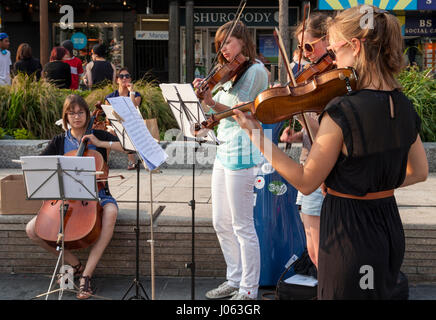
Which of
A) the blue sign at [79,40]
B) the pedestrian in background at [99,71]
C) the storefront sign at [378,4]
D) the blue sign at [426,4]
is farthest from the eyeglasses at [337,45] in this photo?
the blue sign at [79,40]

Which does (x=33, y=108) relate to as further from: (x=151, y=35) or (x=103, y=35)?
(x=103, y=35)

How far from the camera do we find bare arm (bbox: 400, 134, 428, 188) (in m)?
2.19

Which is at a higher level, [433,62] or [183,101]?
[433,62]

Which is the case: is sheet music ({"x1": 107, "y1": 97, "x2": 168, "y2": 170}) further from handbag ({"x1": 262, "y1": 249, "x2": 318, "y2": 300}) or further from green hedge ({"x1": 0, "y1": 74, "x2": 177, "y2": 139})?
green hedge ({"x1": 0, "y1": 74, "x2": 177, "y2": 139})

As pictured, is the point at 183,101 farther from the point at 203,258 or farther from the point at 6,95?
the point at 6,95

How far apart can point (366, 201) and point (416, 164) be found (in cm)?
32

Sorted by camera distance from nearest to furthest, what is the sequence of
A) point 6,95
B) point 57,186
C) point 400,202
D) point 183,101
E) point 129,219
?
point 183,101 < point 57,186 < point 129,219 < point 400,202 < point 6,95

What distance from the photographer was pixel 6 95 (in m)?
8.11

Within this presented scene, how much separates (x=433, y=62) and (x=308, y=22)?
1239cm

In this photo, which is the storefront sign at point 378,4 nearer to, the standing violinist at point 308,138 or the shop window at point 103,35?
the standing violinist at point 308,138

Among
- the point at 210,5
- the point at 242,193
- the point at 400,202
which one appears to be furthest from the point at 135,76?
the point at 242,193

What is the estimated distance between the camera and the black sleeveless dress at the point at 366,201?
197 centimetres

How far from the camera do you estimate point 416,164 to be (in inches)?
87.4

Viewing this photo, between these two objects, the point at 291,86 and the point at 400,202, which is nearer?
the point at 291,86
